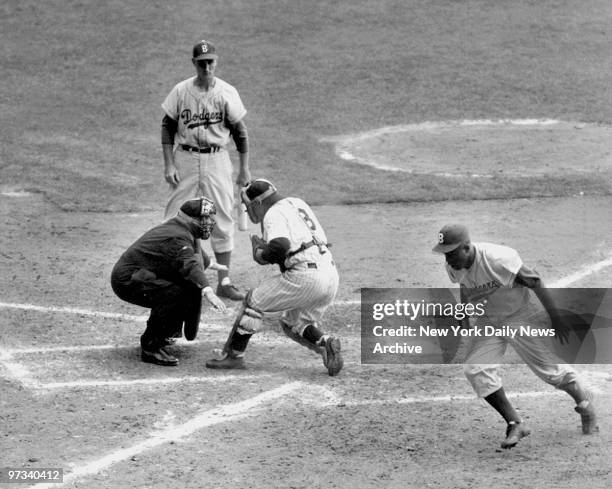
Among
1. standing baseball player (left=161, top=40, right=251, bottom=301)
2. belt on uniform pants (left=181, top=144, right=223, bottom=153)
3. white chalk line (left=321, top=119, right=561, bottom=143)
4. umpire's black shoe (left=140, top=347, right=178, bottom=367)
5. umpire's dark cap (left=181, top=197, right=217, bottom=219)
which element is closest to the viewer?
umpire's black shoe (left=140, top=347, right=178, bottom=367)

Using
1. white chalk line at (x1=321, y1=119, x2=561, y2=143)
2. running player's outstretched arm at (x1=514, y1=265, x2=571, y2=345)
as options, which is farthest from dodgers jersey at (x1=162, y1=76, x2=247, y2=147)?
white chalk line at (x1=321, y1=119, x2=561, y2=143)

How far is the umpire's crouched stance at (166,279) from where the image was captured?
9.05m

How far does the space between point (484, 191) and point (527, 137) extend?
96.6 inches

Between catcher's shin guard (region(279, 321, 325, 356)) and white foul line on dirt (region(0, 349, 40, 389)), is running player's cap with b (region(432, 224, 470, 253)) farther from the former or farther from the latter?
white foul line on dirt (region(0, 349, 40, 389))

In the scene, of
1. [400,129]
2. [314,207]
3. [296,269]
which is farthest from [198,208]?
[400,129]

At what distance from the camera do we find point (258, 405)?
8328 mm

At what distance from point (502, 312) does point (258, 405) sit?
5.84 ft

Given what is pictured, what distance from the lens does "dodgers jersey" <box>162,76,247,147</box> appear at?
10.6 m

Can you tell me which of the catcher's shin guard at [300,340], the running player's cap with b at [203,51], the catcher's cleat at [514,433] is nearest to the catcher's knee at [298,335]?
the catcher's shin guard at [300,340]

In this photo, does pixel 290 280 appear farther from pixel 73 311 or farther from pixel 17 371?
pixel 73 311

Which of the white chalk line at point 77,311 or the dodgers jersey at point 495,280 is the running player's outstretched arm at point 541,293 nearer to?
the dodgers jersey at point 495,280

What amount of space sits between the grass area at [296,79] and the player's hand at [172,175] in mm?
2497

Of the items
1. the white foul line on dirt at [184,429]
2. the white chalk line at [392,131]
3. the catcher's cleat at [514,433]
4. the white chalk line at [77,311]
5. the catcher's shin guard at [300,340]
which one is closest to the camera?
the white foul line on dirt at [184,429]

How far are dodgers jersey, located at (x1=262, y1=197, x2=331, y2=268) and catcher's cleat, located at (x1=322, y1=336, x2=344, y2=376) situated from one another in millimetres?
604
